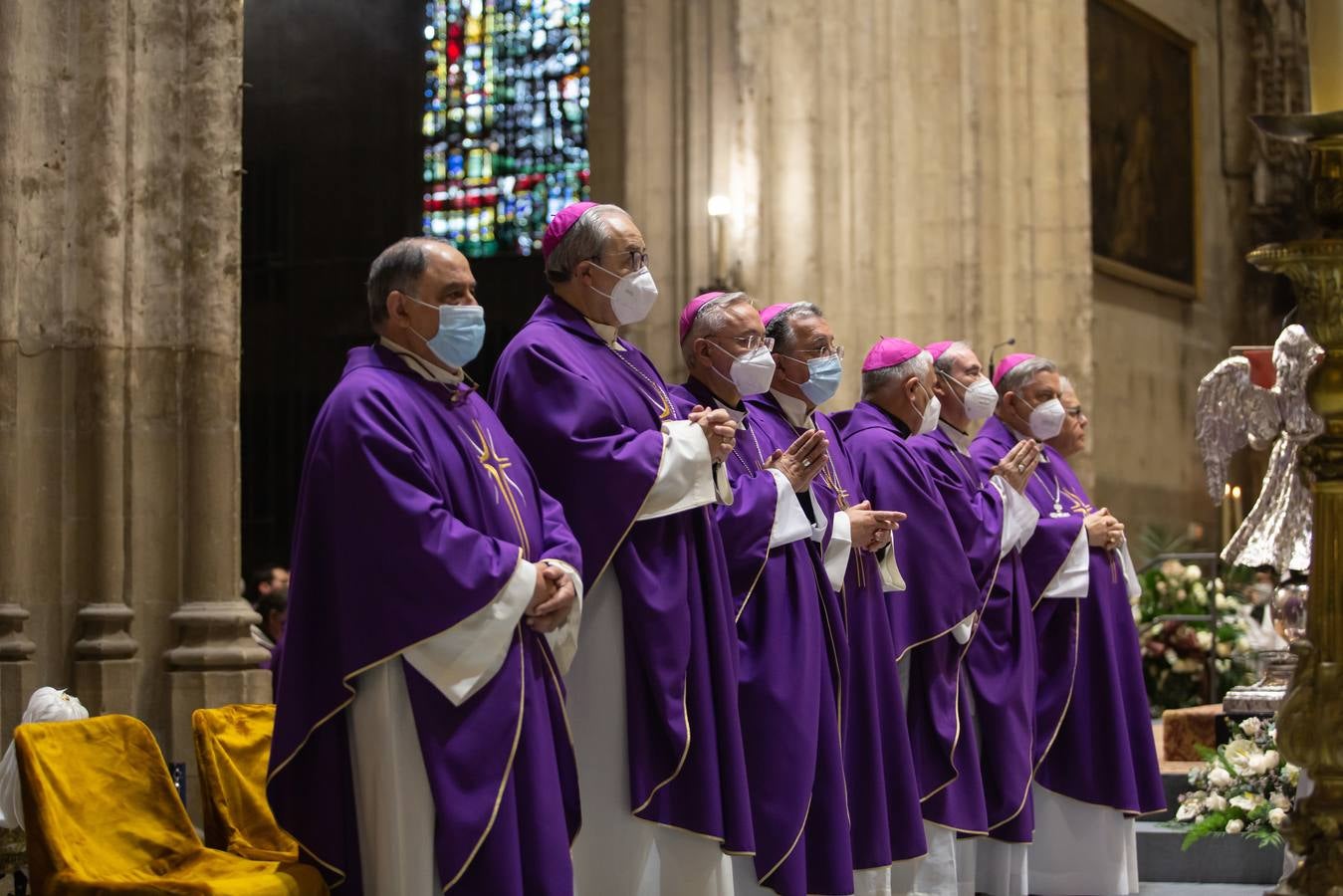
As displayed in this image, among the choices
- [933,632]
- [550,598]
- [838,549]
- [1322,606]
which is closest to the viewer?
[1322,606]

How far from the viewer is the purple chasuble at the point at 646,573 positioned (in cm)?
461

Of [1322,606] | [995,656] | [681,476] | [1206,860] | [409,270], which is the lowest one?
Result: [1206,860]

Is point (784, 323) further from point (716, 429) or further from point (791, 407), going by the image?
point (716, 429)

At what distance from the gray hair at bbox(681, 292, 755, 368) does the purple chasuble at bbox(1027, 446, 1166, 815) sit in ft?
7.20

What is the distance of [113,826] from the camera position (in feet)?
14.0

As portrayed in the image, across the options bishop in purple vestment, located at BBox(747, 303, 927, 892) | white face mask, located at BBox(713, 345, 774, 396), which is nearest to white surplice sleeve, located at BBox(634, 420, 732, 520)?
white face mask, located at BBox(713, 345, 774, 396)

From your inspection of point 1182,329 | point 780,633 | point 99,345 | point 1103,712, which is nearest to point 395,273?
point 780,633

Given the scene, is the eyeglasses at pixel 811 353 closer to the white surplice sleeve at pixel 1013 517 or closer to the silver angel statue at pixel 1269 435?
the white surplice sleeve at pixel 1013 517

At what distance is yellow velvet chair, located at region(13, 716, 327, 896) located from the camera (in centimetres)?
394

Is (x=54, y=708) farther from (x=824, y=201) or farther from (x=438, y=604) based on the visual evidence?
(x=824, y=201)

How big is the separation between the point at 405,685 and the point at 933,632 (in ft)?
8.73

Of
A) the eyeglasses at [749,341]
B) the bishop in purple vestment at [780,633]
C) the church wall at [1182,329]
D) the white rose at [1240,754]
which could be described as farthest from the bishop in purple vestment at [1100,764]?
the church wall at [1182,329]

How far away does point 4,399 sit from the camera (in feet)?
22.0

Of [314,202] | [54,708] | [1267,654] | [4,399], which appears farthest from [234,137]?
[314,202]
